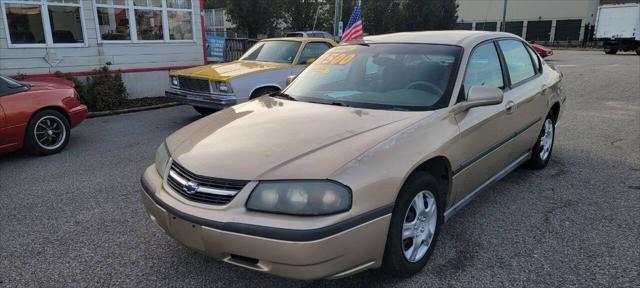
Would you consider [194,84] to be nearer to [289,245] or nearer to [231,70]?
[231,70]

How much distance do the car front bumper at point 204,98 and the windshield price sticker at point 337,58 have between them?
141 inches

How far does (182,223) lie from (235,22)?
26793 millimetres

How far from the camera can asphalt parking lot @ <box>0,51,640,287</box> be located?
2.96 meters

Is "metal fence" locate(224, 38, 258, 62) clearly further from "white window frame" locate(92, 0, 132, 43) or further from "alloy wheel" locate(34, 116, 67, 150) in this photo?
"alloy wheel" locate(34, 116, 67, 150)

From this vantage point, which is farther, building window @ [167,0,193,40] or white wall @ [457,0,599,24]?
white wall @ [457,0,599,24]

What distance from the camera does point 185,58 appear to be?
1240cm

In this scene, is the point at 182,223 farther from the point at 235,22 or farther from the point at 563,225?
the point at 235,22

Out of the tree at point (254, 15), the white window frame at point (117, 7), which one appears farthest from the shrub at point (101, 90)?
the tree at point (254, 15)

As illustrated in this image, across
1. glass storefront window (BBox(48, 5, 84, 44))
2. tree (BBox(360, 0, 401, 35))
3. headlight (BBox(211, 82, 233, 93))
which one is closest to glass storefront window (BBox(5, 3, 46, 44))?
glass storefront window (BBox(48, 5, 84, 44))

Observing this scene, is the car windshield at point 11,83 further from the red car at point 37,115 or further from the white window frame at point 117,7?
the white window frame at point 117,7

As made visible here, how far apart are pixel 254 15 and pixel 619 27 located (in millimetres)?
25345

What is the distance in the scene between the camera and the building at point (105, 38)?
940cm

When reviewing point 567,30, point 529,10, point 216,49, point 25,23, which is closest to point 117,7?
point 25,23

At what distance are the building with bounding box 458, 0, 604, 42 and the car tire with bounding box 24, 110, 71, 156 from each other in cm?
4615
